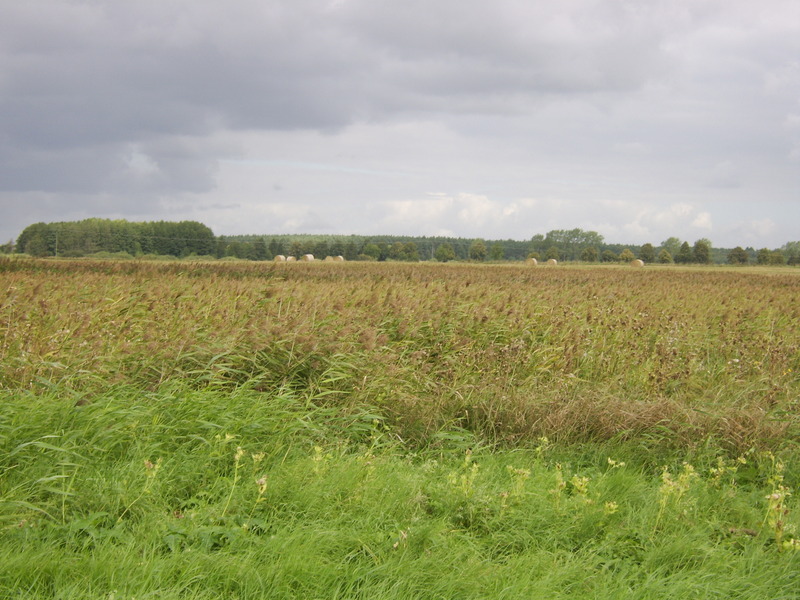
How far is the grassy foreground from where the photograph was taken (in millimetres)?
2768

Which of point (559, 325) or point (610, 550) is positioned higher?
point (559, 325)

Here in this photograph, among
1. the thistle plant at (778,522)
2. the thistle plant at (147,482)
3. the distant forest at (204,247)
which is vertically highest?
the distant forest at (204,247)

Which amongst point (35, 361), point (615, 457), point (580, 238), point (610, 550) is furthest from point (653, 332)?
point (580, 238)

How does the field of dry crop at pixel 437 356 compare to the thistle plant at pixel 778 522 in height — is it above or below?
above

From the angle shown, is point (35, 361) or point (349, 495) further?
point (35, 361)

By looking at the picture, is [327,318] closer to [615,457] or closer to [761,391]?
[615,457]

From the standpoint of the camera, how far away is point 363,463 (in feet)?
12.3

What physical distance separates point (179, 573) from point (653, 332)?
7833 millimetres

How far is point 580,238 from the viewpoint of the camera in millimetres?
120688

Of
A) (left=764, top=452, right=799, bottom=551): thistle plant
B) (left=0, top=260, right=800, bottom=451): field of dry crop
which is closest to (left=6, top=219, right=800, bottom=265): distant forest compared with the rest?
(left=0, top=260, right=800, bottom=451): field of dry crop

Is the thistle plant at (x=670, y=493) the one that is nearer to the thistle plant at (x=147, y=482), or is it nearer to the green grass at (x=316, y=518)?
the green grass at (x=316, y=518)

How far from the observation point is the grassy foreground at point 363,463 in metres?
2.77

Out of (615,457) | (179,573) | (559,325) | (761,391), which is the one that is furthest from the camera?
(559,325)

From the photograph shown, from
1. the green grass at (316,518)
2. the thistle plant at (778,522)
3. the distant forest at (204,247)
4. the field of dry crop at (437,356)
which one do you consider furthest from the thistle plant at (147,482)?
the distant forest at (204,247)
